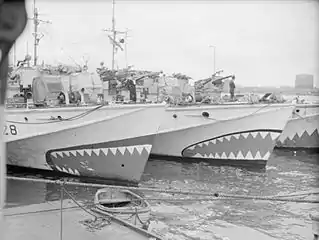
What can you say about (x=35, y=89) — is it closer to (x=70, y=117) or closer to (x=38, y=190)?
(x=70, y=117)

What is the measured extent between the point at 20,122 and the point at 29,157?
125 cm

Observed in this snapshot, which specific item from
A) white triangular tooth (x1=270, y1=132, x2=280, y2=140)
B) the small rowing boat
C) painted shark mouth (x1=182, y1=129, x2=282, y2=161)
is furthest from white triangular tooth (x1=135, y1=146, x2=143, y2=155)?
white triangular tooth (x1=270, y1=132, x2=280, y2=140)

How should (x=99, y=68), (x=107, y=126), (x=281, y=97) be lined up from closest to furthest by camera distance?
(x=107, y=126) → (x=281, y=97) → (x=99, y=68)

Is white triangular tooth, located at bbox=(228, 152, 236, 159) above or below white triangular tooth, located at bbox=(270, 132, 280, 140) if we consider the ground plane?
below

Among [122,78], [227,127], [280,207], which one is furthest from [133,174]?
[122,78]

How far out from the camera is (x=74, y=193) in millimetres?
8977

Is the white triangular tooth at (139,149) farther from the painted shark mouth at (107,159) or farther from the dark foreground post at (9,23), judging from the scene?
the dark foreground post at (9,23)

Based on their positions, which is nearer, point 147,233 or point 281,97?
point 147,233

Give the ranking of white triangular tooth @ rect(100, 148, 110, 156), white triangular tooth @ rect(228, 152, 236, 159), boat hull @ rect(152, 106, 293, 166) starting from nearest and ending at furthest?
1. white triangular tooth @ rect(100, 148, 110, 156)
2. boat hull @ rect(152, 106, 293, 166)
3. white triangular tooth @ rect(228, 152, 236, 159)

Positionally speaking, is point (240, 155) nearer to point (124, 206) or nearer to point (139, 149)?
point (139, 149)

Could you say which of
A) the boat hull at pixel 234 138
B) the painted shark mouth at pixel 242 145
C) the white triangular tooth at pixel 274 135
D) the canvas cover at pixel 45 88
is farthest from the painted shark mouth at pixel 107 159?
the white triangular tooth at pixel 274 135

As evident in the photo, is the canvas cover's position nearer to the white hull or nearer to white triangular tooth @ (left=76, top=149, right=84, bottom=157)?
the white hull

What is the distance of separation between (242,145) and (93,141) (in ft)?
18.4

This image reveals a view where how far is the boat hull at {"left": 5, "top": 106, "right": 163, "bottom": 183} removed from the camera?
944 cm
